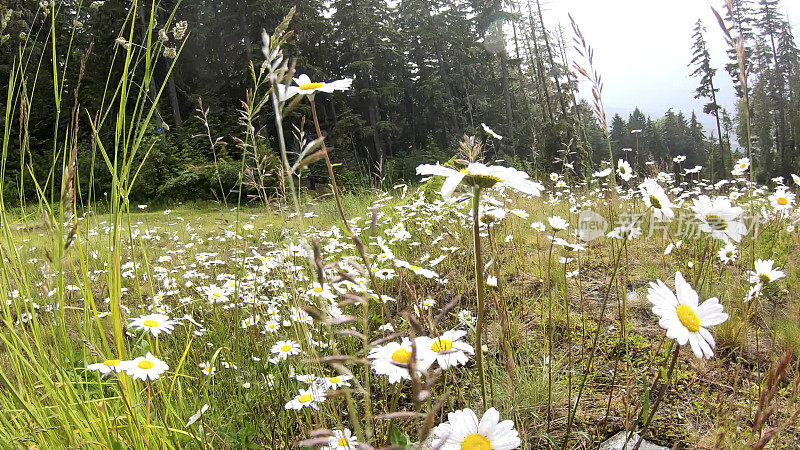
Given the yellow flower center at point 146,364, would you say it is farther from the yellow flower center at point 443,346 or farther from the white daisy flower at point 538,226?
the white daisy flower at point 538,226

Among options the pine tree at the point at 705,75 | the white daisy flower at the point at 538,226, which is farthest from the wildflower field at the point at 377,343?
the pine tree at the point at 705,75

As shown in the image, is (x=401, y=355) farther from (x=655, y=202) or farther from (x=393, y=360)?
(x=655, y=202)

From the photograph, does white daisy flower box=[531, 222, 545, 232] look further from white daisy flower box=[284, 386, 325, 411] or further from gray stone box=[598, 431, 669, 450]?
white daisy flower box=[284, 386, 325, 411]

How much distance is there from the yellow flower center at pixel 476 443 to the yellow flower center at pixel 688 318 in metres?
0.39

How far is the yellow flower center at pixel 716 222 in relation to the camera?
1117 mm

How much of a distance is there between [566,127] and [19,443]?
1645 cm

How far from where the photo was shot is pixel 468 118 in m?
22.7

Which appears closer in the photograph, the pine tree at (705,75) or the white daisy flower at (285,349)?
the white daisy flower at (285,349)

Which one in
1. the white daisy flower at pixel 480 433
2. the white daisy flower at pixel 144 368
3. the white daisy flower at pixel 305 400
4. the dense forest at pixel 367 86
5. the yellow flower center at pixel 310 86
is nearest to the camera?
the white daisy flower at pixel 480 433

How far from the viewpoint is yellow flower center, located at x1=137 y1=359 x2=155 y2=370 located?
3.04 feet

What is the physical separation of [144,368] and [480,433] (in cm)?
71

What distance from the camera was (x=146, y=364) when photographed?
0.94m

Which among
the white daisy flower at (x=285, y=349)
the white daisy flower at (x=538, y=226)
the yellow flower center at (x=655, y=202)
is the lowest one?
the white daisy flower at (x=285, y=349)

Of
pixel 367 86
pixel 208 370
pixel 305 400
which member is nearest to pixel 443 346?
pixel 305 400
